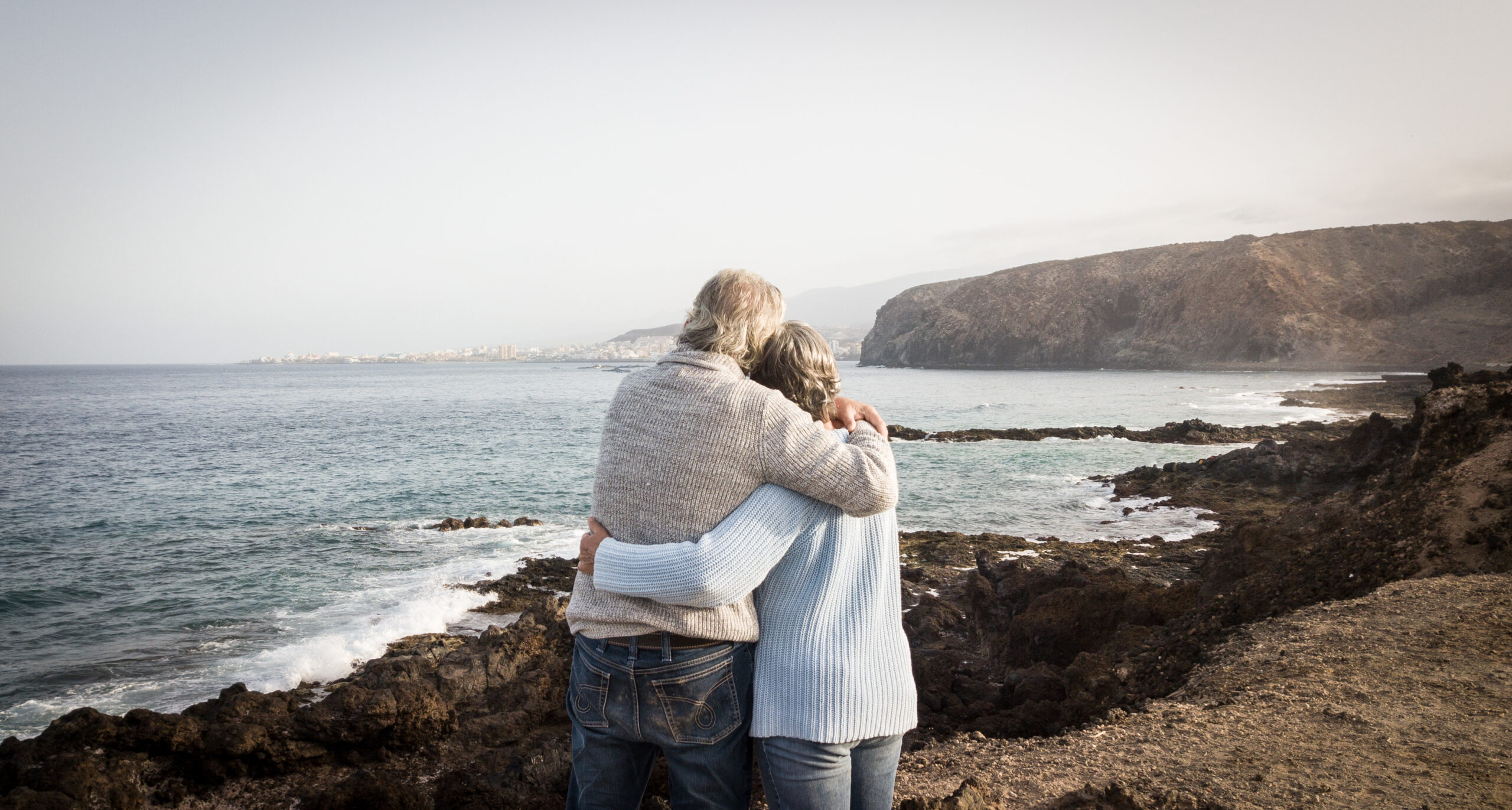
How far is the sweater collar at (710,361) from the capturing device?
1942 millimetres

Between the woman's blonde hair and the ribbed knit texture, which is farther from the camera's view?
the woman's blonde hair

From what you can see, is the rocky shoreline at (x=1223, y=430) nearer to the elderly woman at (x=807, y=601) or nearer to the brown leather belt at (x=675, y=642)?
the elderly woman at (x=807, y=601)

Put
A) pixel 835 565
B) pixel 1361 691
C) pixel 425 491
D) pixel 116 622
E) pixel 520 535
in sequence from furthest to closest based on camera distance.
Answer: pixel 425 491, pixel 520 535, pixel 116 622, pixel 1361 691, pixel 835 565

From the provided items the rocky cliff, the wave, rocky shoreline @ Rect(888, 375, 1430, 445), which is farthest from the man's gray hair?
the rocky cliff

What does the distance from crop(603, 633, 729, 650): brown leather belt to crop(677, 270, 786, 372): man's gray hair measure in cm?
68

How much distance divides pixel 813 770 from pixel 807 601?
0.39 m

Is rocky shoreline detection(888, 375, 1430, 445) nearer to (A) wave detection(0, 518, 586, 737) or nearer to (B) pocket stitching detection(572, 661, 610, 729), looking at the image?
(A) wave detection(0, 518, 586, 737)

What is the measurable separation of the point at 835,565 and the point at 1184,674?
468 centimetres

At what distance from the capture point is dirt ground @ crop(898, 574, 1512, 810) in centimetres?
360

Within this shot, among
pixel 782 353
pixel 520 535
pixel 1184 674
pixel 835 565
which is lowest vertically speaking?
pixel 520 535

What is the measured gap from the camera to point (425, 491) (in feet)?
72.4

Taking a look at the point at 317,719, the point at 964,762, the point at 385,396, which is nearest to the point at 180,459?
A: the point at 317,719

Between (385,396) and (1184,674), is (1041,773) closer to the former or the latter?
(1184,674)

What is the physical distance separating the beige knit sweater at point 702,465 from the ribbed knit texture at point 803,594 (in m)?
0.06
